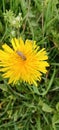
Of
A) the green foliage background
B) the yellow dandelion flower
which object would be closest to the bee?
the yellow dandelion flower

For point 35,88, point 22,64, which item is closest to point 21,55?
point 22,64

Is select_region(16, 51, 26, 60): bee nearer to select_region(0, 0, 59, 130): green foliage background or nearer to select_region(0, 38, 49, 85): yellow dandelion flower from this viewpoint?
select_region(0, 38, 49, 85): yellow dandelion flower

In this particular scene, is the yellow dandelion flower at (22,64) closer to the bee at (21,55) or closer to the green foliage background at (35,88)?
the bee at (21,55)

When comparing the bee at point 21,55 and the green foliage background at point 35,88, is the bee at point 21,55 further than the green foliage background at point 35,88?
No

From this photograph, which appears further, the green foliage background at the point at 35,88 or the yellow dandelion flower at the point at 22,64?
the green foliage background at the point at 35,88

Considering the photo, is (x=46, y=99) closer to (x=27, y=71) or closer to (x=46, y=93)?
(x=46, y=93)

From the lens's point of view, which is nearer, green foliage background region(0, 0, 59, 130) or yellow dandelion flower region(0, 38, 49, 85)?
yellow dandelion flower region(0, 38, 49, 85)

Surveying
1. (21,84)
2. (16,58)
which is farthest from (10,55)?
(21,84)

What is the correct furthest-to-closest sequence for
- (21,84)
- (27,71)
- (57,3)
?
1. (57,3)
2. (21,84)
3. (27,71)

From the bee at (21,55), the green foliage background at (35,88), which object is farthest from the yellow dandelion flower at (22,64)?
the green foliage background at (35,88)
